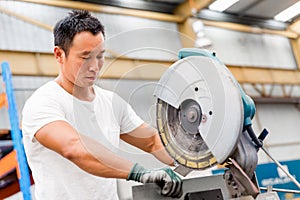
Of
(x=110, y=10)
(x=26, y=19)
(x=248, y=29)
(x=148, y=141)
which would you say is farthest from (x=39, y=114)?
(x=248, y=29)

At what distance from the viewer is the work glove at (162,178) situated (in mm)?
926

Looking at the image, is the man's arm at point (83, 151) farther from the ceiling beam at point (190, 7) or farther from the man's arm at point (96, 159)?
the ceiling beam at point (190, 7)

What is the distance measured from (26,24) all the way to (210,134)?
556cm

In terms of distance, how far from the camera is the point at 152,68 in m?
1.08

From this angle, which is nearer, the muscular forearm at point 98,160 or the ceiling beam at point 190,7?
the muscular forearm at point 98,160

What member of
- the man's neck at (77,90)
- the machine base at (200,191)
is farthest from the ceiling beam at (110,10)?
the machine base at (200,191)

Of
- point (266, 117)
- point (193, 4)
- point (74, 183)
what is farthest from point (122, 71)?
point (266, 117)

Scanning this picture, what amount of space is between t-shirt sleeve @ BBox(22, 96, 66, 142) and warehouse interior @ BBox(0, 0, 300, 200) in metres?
1.86

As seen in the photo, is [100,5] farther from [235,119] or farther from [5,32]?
[235,119]

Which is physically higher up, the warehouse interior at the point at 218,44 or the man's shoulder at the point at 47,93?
the warehouse interior at the point at 218,44

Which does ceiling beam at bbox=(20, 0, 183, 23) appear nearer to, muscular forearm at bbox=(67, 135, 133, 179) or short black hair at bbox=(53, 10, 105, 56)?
short black hair at bbox=(53, 10, 105, 56)

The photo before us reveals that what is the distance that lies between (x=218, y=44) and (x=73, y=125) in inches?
294

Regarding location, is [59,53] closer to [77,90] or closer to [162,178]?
[77,90]

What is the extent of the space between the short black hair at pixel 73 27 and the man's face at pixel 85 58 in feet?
0.04
